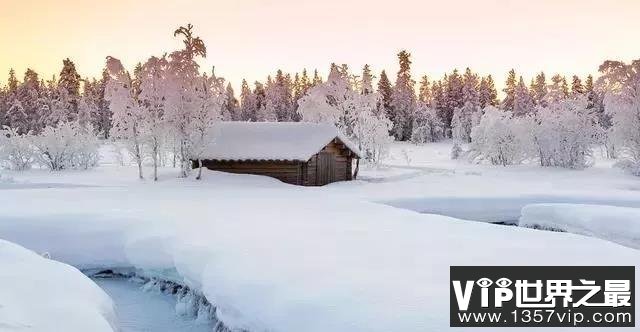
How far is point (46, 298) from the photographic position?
27.4ft

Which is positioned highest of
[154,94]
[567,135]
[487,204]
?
[154,94]

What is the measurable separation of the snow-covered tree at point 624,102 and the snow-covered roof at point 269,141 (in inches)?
720

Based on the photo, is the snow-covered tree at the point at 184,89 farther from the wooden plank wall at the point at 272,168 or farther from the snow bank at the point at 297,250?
the snow bank at the point at 297,250

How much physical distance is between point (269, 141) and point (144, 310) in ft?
74.2

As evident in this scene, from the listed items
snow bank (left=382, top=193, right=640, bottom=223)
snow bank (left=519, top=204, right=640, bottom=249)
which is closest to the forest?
snow bank (left=382, top=193, right=640, bottom=223)

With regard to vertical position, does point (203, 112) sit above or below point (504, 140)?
above

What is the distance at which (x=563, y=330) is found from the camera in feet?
22.6

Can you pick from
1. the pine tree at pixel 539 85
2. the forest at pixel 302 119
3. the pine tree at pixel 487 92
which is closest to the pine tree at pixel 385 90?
the forest at pixel 302 119

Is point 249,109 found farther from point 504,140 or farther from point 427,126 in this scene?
point 504,140

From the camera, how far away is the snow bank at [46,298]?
7.41 meters

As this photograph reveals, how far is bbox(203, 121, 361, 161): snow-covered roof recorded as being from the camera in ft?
108

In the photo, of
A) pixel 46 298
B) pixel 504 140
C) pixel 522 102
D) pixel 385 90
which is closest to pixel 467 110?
pixel 522 102

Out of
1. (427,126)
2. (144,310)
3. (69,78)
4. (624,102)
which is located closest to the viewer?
(144,310)

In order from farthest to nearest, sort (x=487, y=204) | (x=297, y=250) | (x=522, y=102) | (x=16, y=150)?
(x=522, y=102) < (x=16, y=150) < (x=487, y=204) < (x=297, y=250)
